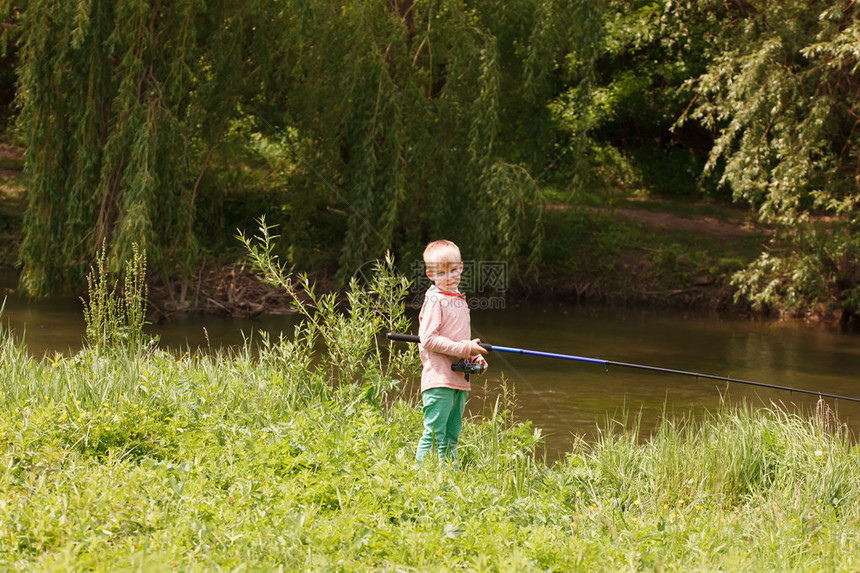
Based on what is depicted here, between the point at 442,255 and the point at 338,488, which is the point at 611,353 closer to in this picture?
the point at 442,255

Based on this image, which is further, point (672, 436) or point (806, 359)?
point (806, 359)

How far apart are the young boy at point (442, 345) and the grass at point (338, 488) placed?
9.0 inches

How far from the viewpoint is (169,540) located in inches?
116

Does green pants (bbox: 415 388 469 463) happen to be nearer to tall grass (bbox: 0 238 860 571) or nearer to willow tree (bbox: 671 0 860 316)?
tall grass (bbox: 0 238 860 571)

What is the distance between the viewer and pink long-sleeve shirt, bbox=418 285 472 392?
4.23 metres

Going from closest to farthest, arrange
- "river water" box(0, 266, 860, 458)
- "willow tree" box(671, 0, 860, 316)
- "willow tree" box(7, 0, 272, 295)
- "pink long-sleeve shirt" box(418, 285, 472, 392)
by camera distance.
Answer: "pink long-sleeve shirt" box(418, 285, 472, 392) → "river water" box(0, 266, 860, 458) → "willow tree" box(7, 0, 272, 295) → "willow tree" box(671, 0, 860, 316)

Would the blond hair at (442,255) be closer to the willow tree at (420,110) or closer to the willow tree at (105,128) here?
the willow tree at (105,128)

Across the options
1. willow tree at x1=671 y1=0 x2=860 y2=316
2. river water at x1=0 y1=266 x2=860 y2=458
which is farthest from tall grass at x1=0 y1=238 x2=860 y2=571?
willow tree at x1=671 y1=0 x2=860 y2=316

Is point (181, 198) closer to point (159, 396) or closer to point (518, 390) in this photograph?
point (518, 390)

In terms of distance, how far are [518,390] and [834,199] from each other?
6170 millimetres

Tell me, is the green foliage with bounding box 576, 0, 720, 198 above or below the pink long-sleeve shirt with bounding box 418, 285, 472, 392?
above

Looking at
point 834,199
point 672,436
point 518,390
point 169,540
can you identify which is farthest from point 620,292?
point 169,540

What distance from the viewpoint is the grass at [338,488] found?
3012 mm

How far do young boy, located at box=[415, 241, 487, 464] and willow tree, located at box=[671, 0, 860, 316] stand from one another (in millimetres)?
8218
